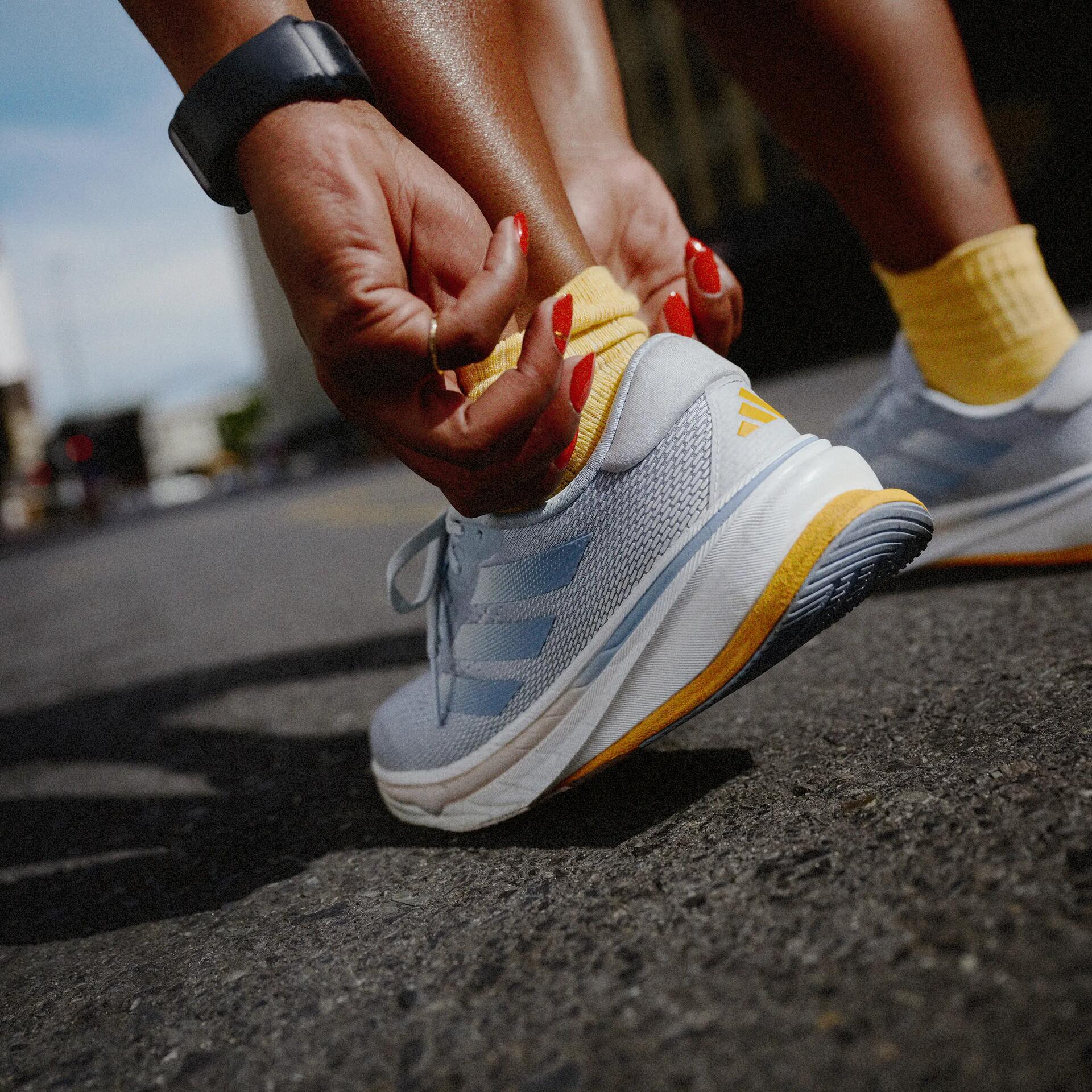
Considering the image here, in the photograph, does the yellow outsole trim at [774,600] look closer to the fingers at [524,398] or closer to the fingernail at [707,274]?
the fingers at [524,398]

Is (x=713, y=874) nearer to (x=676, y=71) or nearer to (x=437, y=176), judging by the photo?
(x=437, y=176)

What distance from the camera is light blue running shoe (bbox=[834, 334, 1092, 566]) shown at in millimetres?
1312

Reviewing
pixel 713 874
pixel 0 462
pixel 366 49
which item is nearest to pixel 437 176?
pixel 366 49

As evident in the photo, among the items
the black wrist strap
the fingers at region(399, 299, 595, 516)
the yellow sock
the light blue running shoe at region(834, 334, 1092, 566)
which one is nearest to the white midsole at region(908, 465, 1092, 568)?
the light blue running shoe at region(834, 334, 1092, 566)

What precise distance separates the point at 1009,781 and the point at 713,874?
0.85ft

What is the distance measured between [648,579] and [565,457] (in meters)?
0.15

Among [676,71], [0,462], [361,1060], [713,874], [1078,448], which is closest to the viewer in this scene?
[361,1060]

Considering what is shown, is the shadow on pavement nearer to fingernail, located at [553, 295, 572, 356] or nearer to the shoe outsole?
the shoe outsole

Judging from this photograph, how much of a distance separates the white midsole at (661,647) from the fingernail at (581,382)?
0.16m

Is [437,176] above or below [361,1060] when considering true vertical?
above

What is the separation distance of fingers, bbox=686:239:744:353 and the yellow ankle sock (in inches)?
9.3

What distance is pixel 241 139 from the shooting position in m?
0.81

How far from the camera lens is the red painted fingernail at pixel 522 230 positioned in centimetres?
84

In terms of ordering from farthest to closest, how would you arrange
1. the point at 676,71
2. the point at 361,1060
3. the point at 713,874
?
the point at 676,71, the point at 713,874, the point at 361,1060
